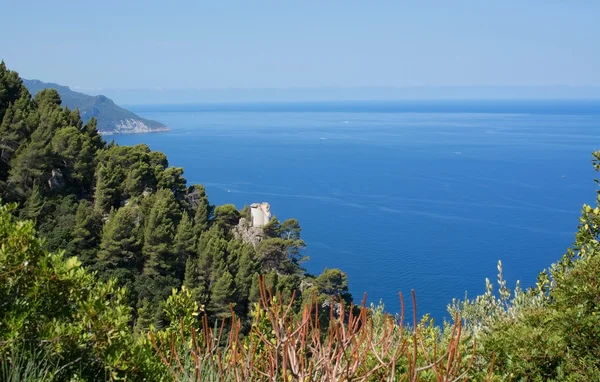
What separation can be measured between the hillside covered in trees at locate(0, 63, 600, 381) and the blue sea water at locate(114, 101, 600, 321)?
14.6 m

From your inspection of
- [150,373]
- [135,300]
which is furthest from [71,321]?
[135,300]

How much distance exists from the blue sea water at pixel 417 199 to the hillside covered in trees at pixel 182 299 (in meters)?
14.6

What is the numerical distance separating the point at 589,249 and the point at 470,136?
118939 mm

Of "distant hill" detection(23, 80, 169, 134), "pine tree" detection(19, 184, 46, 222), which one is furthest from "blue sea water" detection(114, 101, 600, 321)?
"distant hill" detection(23, 80, 169, 134)

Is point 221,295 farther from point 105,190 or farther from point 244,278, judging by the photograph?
point 105,190

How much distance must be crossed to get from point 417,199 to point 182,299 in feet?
176

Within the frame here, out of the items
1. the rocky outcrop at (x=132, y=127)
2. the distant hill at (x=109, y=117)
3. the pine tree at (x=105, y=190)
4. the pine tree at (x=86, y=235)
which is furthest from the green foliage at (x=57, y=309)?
the rocky outcrop at (x=132, y=127)

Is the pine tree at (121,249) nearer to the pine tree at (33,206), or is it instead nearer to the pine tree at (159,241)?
the pine tree at (159,241)

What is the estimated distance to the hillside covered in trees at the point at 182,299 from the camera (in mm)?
2637

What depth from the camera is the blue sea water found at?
3947 cm

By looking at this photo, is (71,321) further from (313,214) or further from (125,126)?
(125,126)

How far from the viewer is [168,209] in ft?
73.7

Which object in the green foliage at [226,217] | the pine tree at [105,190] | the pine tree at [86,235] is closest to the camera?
the pine tree at [86,235]

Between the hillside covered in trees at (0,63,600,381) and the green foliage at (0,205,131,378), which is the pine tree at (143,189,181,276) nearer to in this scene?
the hillside covered in trees at (0,63,600,381)
